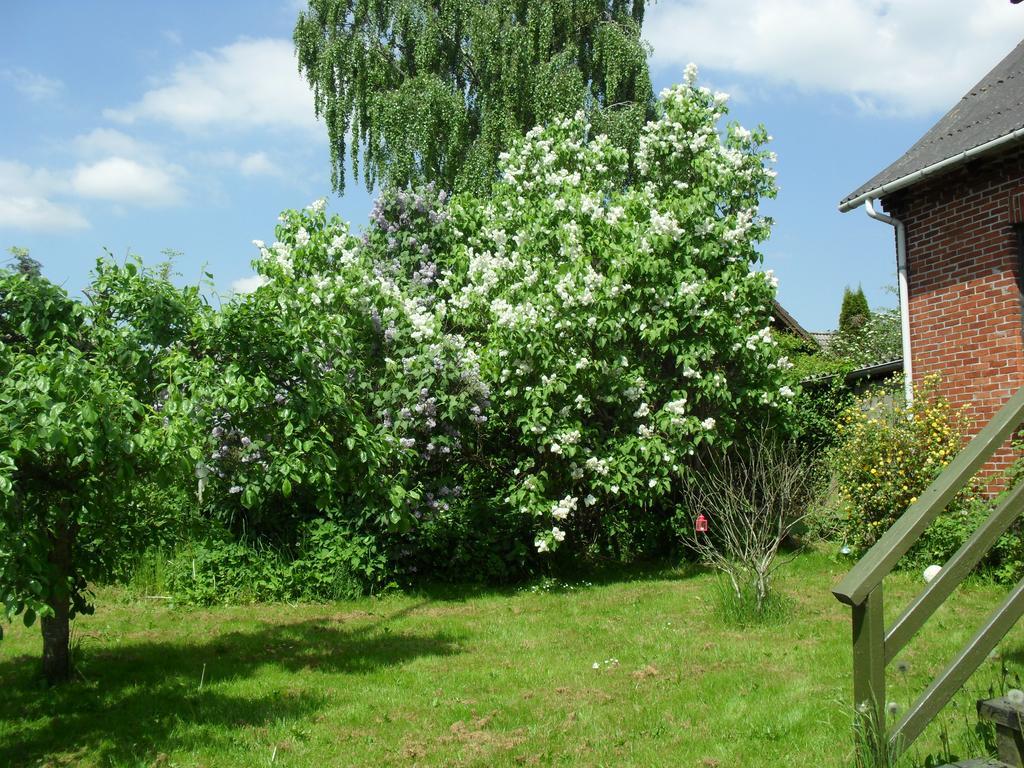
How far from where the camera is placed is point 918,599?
3.38 m

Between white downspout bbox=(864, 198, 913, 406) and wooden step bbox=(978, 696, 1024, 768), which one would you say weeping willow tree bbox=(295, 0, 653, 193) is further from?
wooden step bbox=(978, 696, 1024, 768)

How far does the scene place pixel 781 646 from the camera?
6953mm

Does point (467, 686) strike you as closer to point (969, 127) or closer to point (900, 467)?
point (900, 467)

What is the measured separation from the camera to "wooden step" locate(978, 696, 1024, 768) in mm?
3285

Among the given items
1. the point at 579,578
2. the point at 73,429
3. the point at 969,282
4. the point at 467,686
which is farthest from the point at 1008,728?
the point at 579,578

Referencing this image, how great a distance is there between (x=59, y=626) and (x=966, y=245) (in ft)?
29.9

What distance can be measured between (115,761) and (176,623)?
403 cm

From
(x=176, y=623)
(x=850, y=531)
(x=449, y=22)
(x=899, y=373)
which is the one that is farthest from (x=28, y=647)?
(x=449, y=22)

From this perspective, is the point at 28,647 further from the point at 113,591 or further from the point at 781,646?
the point at 781,646

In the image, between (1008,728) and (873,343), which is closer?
(1008,728)

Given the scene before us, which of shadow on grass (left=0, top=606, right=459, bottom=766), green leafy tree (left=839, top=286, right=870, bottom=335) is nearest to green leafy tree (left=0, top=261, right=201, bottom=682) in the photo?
shadow on grass (left=0, top=606, right=459, bottom=766)

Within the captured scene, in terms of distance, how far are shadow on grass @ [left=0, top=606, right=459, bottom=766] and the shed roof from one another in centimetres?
679

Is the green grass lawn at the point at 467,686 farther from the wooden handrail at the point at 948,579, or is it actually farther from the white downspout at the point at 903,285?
the white downspout at the point at 903,285

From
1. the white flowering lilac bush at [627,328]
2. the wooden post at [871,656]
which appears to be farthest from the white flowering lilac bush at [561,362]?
the wooden post at [871,656]
